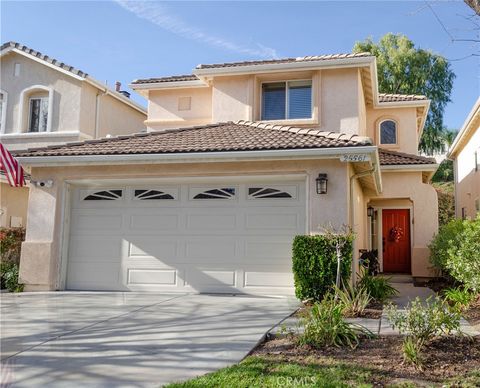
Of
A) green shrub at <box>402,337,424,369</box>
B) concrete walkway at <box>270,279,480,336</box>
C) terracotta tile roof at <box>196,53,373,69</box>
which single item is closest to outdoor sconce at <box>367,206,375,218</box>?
terracotta tile roof at <box>196,53,373,69</box>

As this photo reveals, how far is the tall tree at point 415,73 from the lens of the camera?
98.7 ft

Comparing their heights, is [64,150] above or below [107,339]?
above

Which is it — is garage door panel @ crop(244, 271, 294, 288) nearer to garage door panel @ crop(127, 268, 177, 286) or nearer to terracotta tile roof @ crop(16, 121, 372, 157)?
garage door panel @ crop(127, 268, 177, 286)

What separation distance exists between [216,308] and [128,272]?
10.8 ft

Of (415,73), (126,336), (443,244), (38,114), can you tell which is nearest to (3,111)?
(38,114)

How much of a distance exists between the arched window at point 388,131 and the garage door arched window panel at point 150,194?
992 centimetres

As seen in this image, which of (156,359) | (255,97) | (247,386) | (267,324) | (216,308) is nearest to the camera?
(247,386)

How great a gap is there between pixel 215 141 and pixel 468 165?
1309 centimetres

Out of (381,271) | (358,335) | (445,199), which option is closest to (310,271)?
(358,335)

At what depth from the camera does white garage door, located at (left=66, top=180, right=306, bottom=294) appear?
10219 millimetres

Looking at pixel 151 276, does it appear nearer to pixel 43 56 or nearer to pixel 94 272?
pixel 94 272

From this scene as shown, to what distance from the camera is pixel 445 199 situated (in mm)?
26703

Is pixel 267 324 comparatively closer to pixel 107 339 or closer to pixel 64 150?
pixel 107 339

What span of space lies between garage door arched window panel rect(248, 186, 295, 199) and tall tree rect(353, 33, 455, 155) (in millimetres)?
22404
